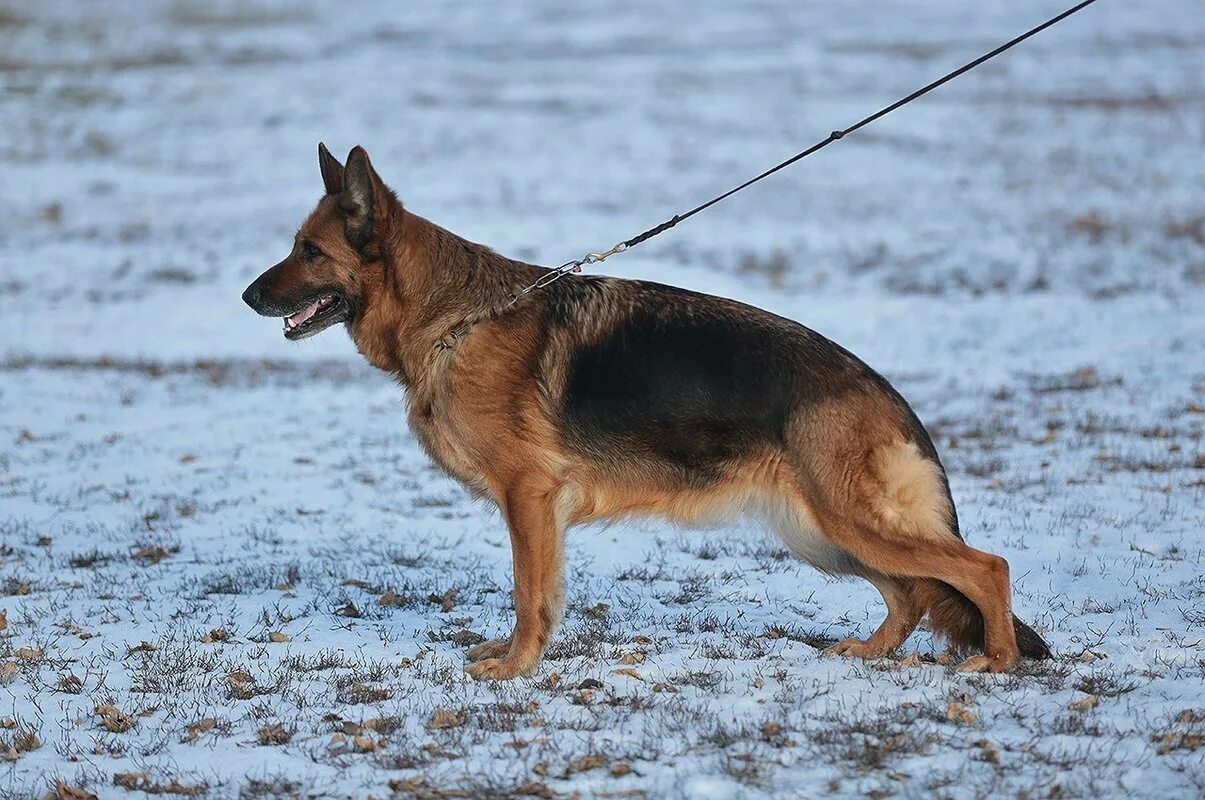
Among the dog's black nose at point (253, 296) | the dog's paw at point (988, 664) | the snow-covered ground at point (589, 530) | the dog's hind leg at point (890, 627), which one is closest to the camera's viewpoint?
the snow-covered ground at point (589, 530)

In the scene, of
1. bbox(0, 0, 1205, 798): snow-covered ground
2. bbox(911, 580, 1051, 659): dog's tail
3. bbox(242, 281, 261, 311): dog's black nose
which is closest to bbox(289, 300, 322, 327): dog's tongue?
bbox(242, 281, 261, 311): dog's black nose

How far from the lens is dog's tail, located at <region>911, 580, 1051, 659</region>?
19.5 ft

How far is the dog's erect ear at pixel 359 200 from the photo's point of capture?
6180 mm

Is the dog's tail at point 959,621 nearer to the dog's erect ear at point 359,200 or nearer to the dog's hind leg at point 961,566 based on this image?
the dog's hind leg at point 961,566

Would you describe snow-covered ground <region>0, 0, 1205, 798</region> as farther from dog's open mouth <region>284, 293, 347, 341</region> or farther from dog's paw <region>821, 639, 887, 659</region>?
dog's open mouth <region>284, 293, 347, 341</region>

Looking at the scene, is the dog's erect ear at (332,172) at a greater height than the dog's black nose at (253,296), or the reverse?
the dog's erect ear at (332,172)

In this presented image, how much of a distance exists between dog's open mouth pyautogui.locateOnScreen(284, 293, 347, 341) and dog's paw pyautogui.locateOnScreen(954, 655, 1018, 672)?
362 cm

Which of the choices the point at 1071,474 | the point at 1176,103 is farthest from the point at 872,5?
the point at 1071,474

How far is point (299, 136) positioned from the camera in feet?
106

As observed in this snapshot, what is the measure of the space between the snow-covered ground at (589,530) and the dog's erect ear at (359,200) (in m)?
2.20

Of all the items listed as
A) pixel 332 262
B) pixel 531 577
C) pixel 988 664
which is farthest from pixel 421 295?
pixel 988 664

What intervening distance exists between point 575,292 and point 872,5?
5002 cm

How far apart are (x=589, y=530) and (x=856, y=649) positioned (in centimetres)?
309

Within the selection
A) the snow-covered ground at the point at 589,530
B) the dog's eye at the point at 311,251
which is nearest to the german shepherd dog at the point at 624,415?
the dog's eye at the point at 311,251
